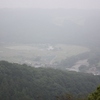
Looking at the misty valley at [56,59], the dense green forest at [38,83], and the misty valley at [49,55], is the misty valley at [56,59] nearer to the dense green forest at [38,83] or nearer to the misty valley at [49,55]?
the misty valley at [49,55]

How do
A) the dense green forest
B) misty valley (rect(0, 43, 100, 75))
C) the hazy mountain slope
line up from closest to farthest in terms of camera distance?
the dense green forest → misty valley (rect(0, 43, 100, 75)) → the hazy mountain slope

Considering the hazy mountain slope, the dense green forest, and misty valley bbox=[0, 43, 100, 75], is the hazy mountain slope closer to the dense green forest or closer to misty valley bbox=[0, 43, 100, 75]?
misty valley bbox=[0, 43, 100, 75]

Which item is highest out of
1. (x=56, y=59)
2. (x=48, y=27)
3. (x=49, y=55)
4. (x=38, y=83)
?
(x=48, y=27)

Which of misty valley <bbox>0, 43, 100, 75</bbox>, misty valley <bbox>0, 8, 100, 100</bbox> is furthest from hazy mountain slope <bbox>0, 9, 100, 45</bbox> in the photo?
misty valley <bbox>0, 43, 100, 75</bbox>

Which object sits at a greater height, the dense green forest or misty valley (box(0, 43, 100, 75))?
misty valley (box(0, 43, 100, 75))

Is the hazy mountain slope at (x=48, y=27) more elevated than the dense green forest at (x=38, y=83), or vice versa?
the hazy mountain slope at (x=48, y=27)

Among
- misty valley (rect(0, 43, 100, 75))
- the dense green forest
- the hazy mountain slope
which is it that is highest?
the hazy mountain slope

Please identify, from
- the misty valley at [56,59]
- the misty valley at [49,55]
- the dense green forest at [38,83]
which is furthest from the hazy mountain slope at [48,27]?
the dense green forest at [38,83]

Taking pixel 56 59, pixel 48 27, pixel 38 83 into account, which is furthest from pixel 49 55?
pixel 48 27

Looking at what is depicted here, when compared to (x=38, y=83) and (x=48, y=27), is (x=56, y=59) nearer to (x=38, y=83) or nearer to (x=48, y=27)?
(x=38, y=83)
